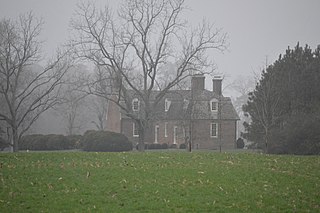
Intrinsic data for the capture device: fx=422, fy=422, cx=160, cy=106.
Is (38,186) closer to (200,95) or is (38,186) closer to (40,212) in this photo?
(40,212)

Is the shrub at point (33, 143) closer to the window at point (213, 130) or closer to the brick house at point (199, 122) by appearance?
the brick house at point (199, 122)

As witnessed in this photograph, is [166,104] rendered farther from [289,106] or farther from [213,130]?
[289,106]

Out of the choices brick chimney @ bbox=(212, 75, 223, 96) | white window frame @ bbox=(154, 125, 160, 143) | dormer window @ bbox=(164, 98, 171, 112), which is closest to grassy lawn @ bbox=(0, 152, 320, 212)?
white window frame @ bbox=(154, 125, 160, 143)

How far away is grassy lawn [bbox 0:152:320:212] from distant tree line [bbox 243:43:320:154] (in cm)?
1089

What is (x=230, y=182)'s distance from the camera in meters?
12.6

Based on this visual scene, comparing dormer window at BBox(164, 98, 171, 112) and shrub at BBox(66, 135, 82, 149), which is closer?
shrub at BBox(66, 135, 82, 149)

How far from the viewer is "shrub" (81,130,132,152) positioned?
3703 cm

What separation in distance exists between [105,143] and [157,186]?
2556cm

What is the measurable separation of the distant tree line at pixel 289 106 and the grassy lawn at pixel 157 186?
35.7ft

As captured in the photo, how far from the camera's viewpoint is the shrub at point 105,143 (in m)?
37.0

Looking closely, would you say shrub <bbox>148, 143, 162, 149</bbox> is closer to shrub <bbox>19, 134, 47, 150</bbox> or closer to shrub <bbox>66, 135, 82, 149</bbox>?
shrub <bbox>66, 135, 82, 149</bbox>

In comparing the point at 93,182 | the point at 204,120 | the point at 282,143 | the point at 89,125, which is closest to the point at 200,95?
the point at 204,120

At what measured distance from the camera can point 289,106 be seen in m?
32.2

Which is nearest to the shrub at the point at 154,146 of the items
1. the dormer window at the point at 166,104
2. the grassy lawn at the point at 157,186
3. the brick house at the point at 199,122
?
the brick house at the point at 199,122
